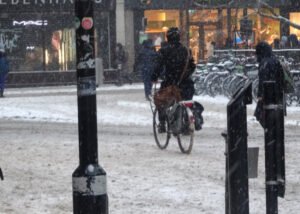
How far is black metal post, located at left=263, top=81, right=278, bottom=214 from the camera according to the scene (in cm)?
608

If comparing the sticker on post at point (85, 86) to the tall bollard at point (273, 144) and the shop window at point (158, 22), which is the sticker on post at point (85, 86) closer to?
the tall bollard at point (273, 144)

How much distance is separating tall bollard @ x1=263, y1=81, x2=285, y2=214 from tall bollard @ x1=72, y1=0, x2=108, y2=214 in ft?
4.65

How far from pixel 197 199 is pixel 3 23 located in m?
24.0

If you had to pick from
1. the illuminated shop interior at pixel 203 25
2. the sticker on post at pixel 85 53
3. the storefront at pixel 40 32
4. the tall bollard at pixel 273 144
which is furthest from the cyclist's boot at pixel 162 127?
the illuminated shop interior at pixel 203 25

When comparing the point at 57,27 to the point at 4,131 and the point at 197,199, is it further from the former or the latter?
the point at 197,199

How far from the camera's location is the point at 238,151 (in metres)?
5.85

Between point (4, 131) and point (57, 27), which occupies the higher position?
point (57, 27)

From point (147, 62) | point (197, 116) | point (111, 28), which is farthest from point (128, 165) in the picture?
point (111, 28)

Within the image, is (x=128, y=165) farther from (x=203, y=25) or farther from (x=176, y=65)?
(x=203, y=25)

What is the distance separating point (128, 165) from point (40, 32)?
851 inches

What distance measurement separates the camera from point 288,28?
34.7m

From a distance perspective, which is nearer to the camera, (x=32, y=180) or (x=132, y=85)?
(x=32, y=180)

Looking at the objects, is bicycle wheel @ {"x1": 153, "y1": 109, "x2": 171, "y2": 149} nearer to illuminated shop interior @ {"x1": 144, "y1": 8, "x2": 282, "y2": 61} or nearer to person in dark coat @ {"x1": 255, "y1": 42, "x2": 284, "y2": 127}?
person in dark coat @ {"x1": 255, "y1": 42, "x2": 284, "y2": 127}

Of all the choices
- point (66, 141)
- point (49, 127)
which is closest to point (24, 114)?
point (49, 127)
